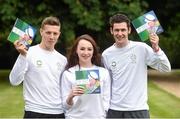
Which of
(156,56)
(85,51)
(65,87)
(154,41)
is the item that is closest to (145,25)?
(154,41)

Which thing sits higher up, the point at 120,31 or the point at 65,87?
the point at 120,31

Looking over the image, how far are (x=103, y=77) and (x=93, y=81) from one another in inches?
8.0

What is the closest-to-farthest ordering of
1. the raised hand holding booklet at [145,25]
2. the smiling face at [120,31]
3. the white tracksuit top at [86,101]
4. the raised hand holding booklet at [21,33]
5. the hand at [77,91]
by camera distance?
the hand at [77,91] → the white tracksuit top at [86,101] → the raised hand holding booklet at [21,33] → the smiling face at [120,31] → the raised hand holding booklet at [145,25]

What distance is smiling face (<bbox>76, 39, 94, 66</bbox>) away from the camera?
510 centimetres

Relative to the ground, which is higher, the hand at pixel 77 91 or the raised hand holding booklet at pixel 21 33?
the raised hand holding booklet at pixel 21 33

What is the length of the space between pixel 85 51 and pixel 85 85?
361 millimetres

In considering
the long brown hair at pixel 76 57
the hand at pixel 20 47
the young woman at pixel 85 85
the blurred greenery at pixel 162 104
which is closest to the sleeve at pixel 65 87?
the young woman at pixel 85 85

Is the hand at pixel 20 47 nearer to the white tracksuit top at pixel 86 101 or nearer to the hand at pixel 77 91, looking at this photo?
the white tracksuit top at pixel 86 101

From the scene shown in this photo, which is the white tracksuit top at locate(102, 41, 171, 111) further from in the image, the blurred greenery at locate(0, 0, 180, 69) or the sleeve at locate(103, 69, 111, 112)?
the blurred greenery at locate(0, 0, 180, 69)

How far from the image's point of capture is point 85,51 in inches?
201

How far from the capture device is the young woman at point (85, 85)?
16.4ft

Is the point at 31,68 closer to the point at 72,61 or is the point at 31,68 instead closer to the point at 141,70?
the point at 72,61

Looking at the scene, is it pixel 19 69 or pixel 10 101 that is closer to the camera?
pixel 19 69

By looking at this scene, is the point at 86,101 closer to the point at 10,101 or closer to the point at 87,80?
the point at 87,80
